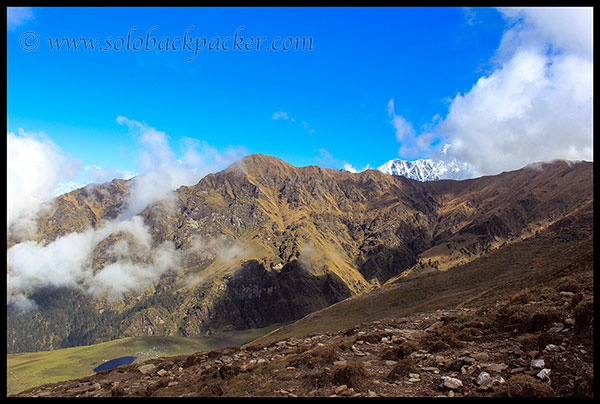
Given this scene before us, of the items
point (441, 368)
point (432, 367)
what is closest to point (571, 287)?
point (441, 368)

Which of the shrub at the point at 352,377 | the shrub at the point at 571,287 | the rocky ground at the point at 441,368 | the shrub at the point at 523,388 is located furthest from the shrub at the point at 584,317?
the shrub at the point at 352,377

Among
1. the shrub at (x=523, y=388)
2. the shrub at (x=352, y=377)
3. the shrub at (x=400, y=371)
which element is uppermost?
the shrub at (x=523, y=388)

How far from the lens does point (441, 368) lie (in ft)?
47.0

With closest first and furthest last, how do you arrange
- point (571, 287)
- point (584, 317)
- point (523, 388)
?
point (523, 388)
point (584, 317)
point (571, 287)

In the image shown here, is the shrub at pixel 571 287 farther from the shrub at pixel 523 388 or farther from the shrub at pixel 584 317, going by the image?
the shrub at pixel 523 388

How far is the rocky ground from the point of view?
37.3 feet

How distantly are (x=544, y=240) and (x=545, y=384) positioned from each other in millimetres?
118167

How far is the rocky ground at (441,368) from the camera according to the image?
11367 millimetres

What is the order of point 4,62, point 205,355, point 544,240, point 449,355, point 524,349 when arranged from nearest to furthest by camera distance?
point 4,62 < point 524,349 < point 449,355 < point 205,355 < point 544,240

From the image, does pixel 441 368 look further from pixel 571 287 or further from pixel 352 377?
pixel 571 287

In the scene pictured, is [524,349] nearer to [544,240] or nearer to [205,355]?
[205,355]

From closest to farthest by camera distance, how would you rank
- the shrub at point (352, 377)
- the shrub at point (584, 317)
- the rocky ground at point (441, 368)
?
the rocky ground at point (441, 368), the shrub at point (584, 317), the shrub at point (352, 377)
